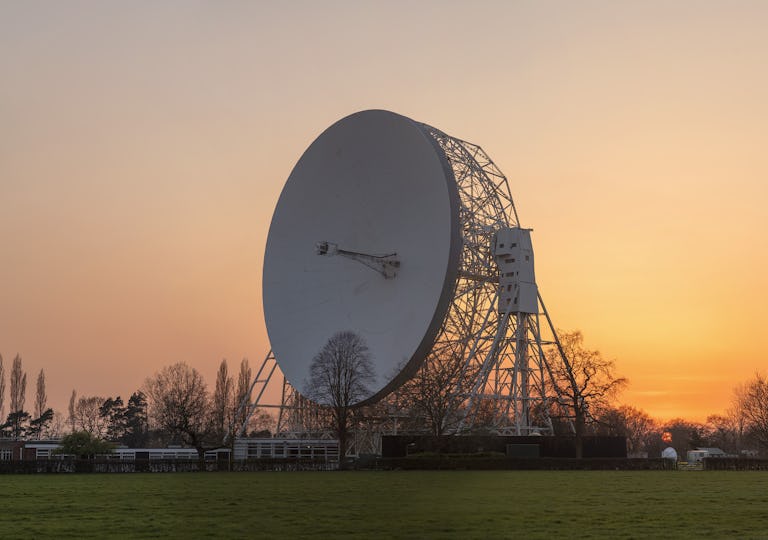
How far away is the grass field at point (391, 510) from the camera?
2161cm

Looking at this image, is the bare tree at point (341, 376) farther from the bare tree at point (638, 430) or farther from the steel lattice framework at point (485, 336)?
the bare tree at point (638, 430)

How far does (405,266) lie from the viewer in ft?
210

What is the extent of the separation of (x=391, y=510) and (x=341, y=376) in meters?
39.4

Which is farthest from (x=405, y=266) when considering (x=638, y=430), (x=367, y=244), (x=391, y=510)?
(x=638, y=430)

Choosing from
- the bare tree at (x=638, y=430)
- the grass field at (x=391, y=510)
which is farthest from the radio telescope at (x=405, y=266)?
the bare tree at (x=638, y=430)

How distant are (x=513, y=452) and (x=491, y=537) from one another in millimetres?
43528

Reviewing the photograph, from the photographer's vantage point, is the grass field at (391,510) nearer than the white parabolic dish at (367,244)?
Yes

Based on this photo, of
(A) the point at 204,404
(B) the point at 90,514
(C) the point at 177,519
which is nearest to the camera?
(C) the point at 177,519

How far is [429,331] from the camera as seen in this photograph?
60312 millimetres

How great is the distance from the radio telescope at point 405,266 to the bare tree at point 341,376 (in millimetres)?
744

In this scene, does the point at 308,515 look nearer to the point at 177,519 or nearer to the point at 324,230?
the point at 177,519

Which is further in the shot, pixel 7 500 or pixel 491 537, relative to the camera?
pixel 7 500

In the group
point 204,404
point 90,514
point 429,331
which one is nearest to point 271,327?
point 429,331

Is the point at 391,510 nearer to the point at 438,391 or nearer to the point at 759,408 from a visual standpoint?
the point at 438,391
